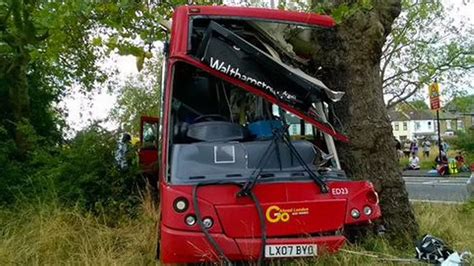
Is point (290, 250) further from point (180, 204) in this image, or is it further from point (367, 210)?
point (180, 204)

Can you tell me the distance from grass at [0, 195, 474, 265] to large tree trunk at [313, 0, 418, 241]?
2.43ft

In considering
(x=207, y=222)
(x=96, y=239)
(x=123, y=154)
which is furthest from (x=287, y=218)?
(x=123, y=154)

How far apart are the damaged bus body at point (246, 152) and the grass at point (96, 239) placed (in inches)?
19.6

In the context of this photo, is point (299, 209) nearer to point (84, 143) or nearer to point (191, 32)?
point (191, 32)

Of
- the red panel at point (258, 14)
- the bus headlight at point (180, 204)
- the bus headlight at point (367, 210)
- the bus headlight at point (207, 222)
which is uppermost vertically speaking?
the red panel at point (258, 14)

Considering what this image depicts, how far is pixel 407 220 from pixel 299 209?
9.20 ft

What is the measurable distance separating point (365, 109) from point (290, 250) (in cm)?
296

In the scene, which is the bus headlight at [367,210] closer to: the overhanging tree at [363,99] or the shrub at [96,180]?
the overhanging tree at [363,99]

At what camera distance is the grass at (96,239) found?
6.40 meters

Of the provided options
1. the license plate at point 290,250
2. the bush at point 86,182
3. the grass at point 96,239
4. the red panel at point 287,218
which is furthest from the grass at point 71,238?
the license plate at point 290,250

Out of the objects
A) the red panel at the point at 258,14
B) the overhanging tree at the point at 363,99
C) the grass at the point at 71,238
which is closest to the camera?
the red panel at the point at 258,14

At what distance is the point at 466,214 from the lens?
382 inches

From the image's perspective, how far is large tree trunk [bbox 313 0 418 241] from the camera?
7512mm

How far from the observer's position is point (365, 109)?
7.57m
